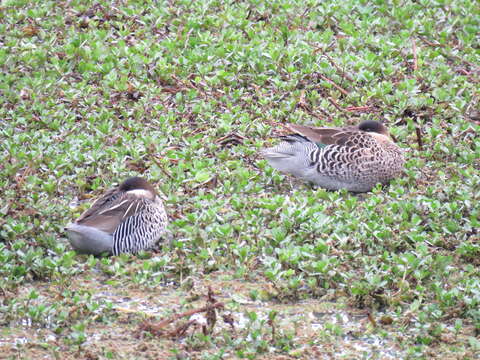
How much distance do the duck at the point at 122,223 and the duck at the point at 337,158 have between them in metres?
1.47

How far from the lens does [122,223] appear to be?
268 inches

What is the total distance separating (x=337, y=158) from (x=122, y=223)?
2198 millimetres

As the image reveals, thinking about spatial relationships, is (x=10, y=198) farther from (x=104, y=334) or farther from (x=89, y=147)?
(x=104, y=334)

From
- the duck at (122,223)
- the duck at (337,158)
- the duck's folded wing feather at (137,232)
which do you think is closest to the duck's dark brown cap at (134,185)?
the duck at (122,223)

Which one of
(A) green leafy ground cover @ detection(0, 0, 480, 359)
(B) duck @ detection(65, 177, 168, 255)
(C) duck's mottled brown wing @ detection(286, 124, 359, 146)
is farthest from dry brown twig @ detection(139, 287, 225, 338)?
(C) duck's mottled brown wing @ detection(286, 124, 359, 146)

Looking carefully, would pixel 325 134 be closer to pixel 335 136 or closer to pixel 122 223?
pixel 335 136

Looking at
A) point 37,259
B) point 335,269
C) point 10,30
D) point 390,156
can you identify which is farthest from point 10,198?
point 10,30

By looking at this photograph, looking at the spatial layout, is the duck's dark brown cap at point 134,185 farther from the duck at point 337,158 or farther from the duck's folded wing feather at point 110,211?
the duck at point 337,158

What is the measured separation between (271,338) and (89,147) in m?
3.48

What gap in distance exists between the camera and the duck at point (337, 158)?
26.4 feet

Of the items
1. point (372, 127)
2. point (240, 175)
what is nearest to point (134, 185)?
point (240, 175)

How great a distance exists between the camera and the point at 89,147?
27.8 feet

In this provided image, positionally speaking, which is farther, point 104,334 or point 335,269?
point 335,269

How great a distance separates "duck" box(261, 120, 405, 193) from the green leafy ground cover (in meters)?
0.15
